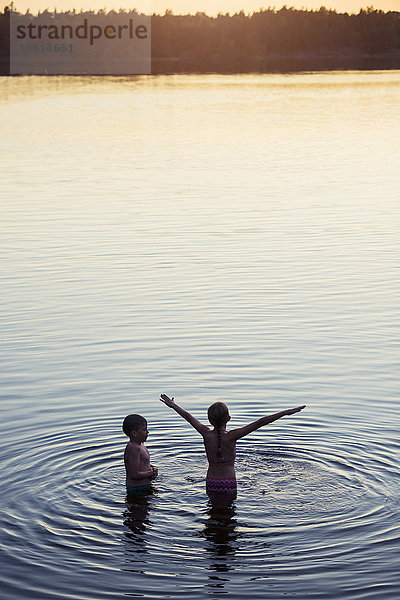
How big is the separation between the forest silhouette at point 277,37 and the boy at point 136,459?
170423 millimetres

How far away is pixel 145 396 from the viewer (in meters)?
14.9

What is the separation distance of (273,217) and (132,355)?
13393mm

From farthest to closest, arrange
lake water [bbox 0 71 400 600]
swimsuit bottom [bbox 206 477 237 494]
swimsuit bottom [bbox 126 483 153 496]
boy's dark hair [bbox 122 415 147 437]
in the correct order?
1. swimsuit bottom [bbox 126 483 153 496]
2. boy's dark hair [bbox 122 415 147 437]
3. swimsuit bottom [bbox 206 477 237 494]
4. lake water [bbox 0 71 400 600]

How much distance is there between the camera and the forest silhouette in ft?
590

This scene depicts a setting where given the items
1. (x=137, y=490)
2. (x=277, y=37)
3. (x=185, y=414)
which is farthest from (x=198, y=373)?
(x=277, y=37)

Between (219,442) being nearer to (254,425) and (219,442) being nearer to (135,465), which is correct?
(254,425)

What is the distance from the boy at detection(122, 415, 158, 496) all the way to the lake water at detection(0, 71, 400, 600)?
170mm

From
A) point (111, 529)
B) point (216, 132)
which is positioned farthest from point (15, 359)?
point (216, 132)

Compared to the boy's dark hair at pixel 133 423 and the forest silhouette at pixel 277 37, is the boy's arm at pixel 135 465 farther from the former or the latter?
the forest silhouette at pixel 277 37

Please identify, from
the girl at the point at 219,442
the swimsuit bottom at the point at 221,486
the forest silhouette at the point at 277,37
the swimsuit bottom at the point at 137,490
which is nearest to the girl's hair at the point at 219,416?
the girl at the point at 219,442

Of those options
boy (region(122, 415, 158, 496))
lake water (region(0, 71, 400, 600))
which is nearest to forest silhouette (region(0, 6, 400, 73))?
lake water (region(0, 71, 400, 600))

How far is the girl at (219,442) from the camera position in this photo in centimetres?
1042

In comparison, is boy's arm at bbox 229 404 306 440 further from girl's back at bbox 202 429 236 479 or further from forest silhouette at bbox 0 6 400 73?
forest silhouette at bbox 0 6 400 73

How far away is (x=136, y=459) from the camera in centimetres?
1100
